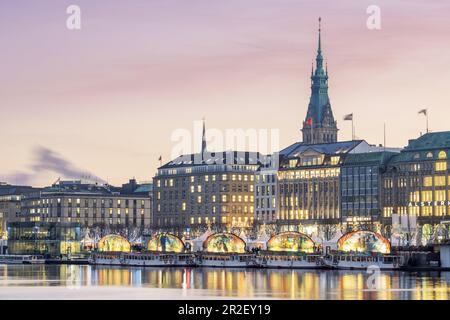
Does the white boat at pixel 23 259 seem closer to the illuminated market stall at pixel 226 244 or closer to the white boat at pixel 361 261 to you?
the illuminated market stall at pixel 226 244

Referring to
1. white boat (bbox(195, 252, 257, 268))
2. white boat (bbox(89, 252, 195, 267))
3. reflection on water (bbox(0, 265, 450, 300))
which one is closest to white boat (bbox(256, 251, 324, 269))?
white boat (bbox(195, 252, 257, 268))

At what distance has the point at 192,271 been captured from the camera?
145125 millimetres

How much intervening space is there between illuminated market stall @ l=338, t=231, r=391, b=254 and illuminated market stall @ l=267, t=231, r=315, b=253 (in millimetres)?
8408

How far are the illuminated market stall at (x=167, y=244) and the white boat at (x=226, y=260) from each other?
6.34 meters

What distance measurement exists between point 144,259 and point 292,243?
20443mm

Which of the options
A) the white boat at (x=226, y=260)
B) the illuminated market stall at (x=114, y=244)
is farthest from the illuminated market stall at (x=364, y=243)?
the illuminated market stall at (x=114, y=244)

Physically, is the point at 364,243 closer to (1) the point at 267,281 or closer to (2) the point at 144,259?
(1) the point at 267,281

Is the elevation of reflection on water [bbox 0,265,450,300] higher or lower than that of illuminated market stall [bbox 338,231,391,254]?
lower

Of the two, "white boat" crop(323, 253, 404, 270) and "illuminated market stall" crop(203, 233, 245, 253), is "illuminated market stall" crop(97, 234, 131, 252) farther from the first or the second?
"white boat" crop(323, 253, 404, 270)

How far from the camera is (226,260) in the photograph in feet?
537

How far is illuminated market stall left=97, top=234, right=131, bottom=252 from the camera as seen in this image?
182 meters
